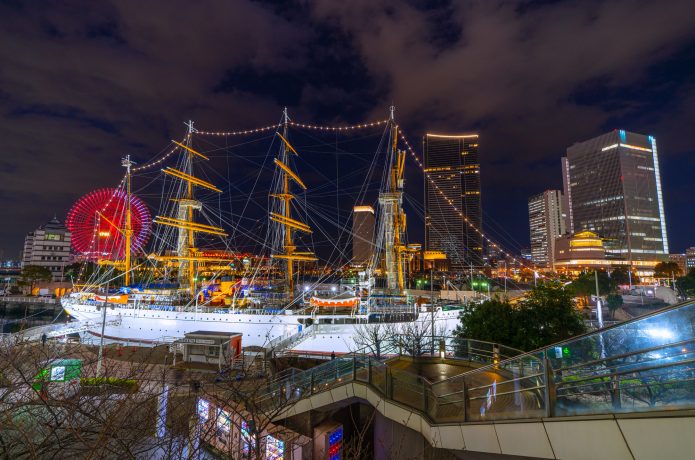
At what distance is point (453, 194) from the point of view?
6353 inches

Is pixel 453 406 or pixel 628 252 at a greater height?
pixel 628 252

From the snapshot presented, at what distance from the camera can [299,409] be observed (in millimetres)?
10516

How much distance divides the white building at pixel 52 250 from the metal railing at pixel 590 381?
107 metres

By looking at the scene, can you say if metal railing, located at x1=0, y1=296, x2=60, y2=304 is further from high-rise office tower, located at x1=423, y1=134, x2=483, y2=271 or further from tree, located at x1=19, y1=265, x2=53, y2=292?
high-rise office tower, located at x1=423, y1=134, x2=483, y2=271

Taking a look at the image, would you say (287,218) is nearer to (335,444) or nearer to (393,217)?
(393,217)

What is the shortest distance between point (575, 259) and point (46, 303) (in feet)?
430

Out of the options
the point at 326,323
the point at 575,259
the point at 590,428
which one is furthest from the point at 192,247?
the point at 575,259

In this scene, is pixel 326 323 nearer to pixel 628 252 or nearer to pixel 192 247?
pixel 192 247

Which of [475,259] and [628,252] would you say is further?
[475,259]

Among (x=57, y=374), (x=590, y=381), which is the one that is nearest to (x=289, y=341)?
(x=57, y=374)

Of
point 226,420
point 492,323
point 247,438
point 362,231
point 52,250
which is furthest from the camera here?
point 362,231

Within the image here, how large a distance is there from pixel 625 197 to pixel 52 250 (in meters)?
170

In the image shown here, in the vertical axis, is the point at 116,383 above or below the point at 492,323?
below

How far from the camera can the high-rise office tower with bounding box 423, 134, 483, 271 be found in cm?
15712
